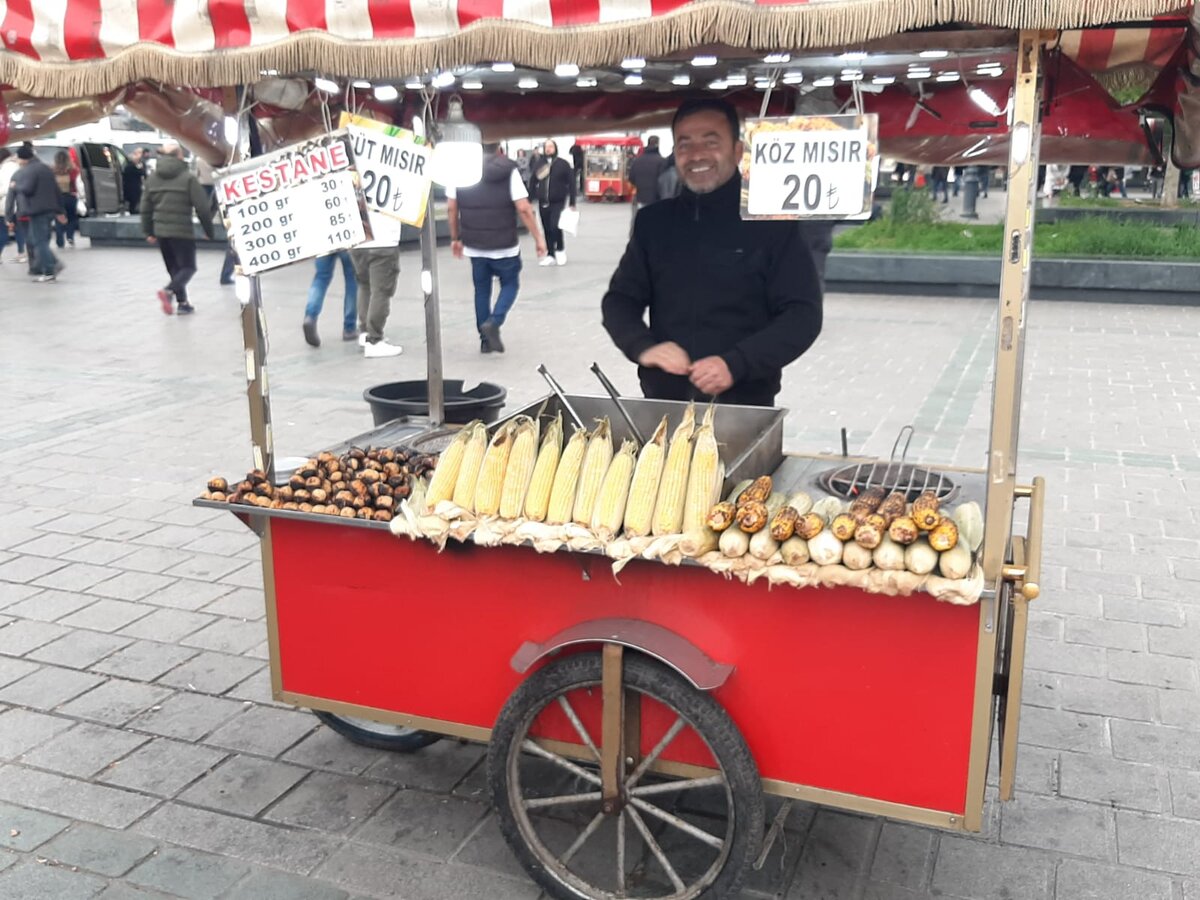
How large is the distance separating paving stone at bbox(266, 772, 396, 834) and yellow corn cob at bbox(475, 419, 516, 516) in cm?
109

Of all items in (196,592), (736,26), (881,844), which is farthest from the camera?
(196,592)

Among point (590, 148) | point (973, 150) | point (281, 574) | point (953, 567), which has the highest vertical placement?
point (590, 148)

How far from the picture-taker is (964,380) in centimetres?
891

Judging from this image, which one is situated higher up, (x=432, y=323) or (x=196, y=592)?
(x=432, y=323)

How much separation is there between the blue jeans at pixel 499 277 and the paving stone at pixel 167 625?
5701mm

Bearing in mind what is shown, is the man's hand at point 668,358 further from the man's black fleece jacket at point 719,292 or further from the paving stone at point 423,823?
the paving stone at point 423,823

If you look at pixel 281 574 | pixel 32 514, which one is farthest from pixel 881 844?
pixel 32 514

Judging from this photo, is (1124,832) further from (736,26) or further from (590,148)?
(590,148)

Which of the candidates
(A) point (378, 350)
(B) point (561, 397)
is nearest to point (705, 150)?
(B) point (561, 397)

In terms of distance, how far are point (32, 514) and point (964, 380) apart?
272 inches

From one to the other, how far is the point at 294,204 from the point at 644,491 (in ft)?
4.46

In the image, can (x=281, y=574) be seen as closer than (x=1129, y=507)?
Yes

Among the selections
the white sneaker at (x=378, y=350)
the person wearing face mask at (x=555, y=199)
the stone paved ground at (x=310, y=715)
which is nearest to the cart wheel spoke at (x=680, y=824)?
the stone paved ground at (x=310, y=715)

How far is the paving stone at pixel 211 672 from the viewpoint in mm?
4082
